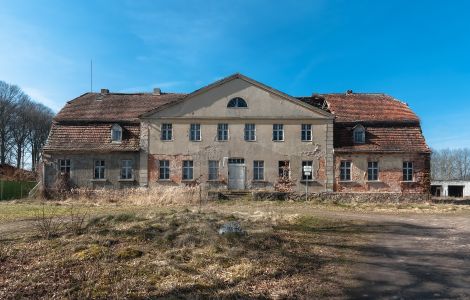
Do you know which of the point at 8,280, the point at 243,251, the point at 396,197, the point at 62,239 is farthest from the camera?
the point at 396,197

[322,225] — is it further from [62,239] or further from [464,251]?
[62,239]

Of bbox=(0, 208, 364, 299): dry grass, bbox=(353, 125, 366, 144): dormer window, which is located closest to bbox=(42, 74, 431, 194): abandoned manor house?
bbox=(353, 125, 366, 144): dormer window

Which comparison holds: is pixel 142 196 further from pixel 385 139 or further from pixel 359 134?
pixel 385 139

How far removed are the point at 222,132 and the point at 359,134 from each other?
370 inches

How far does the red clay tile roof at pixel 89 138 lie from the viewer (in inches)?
1139

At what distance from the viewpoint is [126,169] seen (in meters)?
29.4

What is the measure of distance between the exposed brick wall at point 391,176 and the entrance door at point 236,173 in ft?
20.8

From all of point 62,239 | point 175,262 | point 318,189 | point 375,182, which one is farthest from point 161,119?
point 175,262

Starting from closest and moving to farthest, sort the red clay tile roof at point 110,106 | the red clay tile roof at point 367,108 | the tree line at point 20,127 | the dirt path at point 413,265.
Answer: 1. the dirt path at point 413,265
2. the red clay tile roof at point 110,106
3. the red clay tile roof at point 367,108
4. the tree line at point 20,127

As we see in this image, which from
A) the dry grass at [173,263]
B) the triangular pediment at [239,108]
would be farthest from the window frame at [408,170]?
the dry grass at [173,263]

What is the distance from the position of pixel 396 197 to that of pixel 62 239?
2404 cm

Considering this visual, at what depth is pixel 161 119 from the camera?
96.6 feet

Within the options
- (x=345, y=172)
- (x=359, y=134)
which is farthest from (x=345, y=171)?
(x=359, y=134)

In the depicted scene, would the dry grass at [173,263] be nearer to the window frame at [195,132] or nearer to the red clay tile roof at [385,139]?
the window frame at [195,132]
